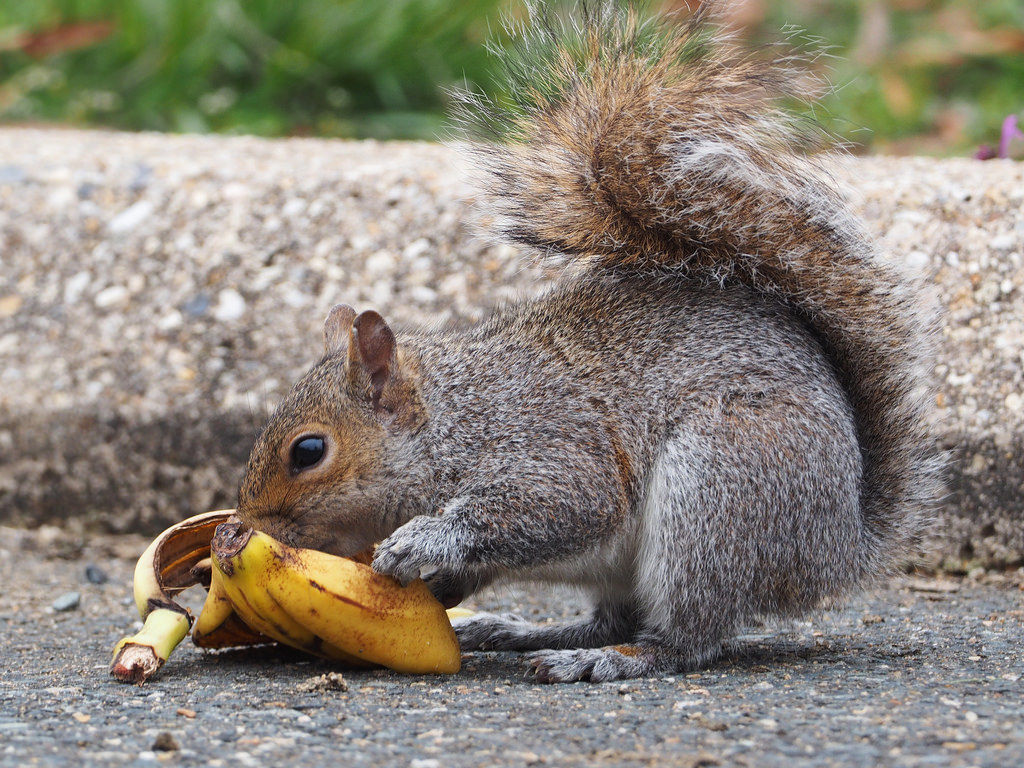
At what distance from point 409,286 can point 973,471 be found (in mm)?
1579

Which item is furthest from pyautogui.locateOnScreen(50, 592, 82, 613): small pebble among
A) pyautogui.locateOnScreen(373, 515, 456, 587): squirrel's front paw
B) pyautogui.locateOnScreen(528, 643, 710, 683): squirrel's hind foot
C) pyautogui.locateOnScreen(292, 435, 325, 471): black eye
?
pyautogui.locateOnScreen(528, 643, 710, 683): squirrel's hind foot

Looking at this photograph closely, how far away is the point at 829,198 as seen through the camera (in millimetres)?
2607

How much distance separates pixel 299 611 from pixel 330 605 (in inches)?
2.1

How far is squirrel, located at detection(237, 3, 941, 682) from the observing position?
2.39 meters

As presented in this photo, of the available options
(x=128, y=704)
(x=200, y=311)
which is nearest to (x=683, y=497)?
(x=128, y=704)

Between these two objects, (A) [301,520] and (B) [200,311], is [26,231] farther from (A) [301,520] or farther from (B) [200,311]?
(A) [301,520]

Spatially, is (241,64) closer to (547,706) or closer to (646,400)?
(646,400)

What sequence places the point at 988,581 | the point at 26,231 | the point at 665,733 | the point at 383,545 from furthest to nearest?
the point at 26,231 < the point at 988,581 < the point at 383,545 < the point at 665,733

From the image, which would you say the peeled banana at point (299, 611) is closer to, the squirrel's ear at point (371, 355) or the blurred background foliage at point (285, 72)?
the squirrel's ear at point (371, 355)

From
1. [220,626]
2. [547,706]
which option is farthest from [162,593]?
[547,706]

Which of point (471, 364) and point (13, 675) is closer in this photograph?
point (13, 675)

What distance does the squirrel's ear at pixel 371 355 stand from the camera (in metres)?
2.49

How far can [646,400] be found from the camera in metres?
2.48

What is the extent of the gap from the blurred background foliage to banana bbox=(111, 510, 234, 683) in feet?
11.7
